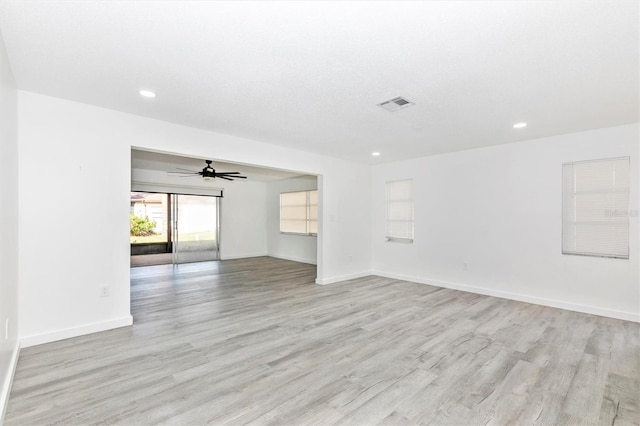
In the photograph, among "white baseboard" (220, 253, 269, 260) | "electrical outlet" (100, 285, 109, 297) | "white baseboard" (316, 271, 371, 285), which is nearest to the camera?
"electrical outlet" (100, 285, 109, 297)

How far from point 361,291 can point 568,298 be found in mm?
2992

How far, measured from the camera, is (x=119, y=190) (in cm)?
351

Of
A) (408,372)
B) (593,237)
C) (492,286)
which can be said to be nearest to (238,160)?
(408,372)

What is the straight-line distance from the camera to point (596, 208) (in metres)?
4.12

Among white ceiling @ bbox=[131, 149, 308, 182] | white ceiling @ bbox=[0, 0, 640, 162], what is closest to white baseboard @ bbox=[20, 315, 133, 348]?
white ceiling @ bbox=[0, 0, 640, 162]

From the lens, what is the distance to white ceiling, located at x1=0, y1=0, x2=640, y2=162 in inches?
70.0

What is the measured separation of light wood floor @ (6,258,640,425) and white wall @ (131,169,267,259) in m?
4.77

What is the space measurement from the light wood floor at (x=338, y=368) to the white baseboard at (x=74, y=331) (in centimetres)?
10

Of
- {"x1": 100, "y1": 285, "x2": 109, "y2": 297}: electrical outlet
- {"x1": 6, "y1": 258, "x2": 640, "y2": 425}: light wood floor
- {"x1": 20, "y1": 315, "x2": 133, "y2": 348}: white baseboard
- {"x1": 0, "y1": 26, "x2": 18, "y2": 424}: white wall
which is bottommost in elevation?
{"x1": 6, "y1": 258, "x2": 640, "y2": 425}: light wood floor

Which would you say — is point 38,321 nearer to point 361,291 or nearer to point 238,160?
point 238,160

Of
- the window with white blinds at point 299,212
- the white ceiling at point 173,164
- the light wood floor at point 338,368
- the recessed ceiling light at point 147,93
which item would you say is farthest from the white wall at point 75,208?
the window with white blinds at point 299,212

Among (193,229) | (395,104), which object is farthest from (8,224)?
(193,229)

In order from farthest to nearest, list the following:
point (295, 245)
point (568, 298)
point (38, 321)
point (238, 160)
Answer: point (295, 245) → point (238, 160) → point (568, 298) → point (38, 321)

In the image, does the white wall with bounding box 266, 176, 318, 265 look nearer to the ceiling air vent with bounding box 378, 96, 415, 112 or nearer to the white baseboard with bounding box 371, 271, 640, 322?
the white baseboard with bounding box 371, 271, 640, 322
